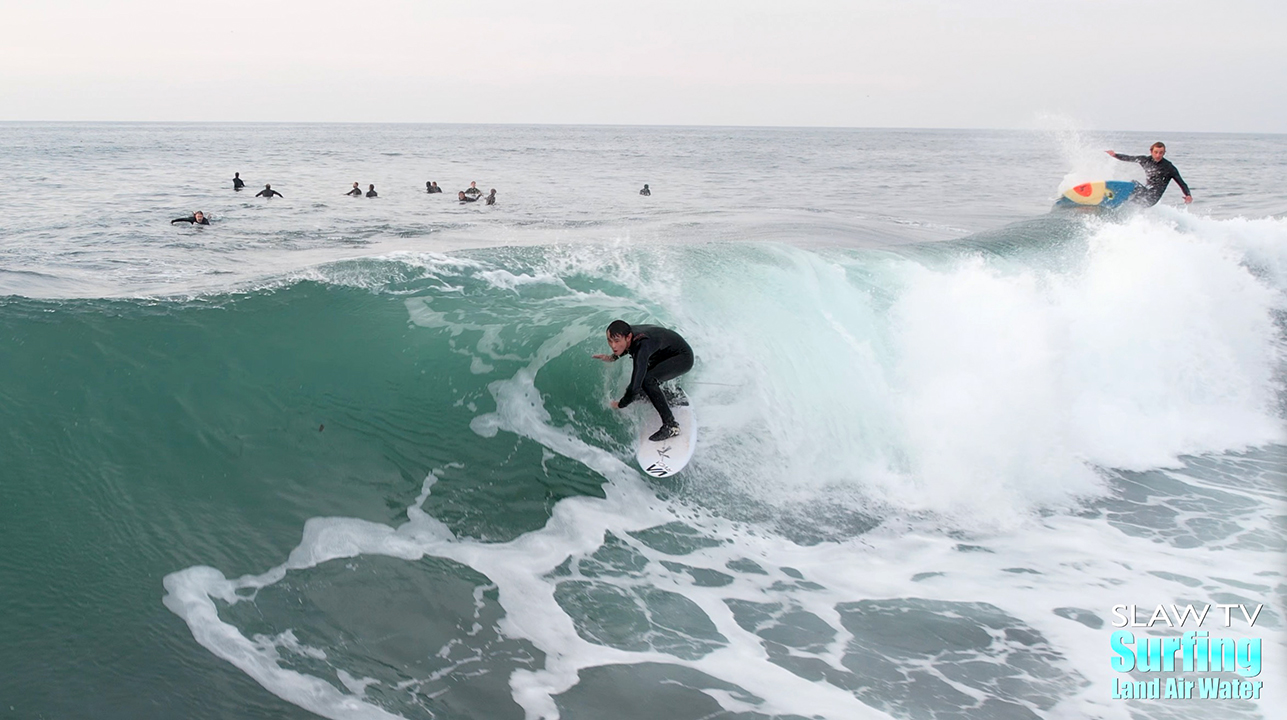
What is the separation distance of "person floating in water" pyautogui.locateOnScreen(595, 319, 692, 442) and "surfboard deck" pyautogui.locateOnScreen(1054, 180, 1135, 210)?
13062mm

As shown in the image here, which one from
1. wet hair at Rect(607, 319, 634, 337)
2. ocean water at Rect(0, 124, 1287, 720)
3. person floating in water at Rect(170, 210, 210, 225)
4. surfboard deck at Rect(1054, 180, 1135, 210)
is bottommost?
ocean water at Rect(0, 124, 1287, 720)

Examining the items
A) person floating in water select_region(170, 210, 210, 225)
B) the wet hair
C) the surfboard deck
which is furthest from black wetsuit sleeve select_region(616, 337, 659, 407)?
person floating in water select_region(170, 210, 210, 225)

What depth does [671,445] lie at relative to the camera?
24.5ft

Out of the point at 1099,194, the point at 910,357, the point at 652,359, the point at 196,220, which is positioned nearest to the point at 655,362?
the point at 652,359

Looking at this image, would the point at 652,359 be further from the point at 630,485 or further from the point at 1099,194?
the point at 1099,194

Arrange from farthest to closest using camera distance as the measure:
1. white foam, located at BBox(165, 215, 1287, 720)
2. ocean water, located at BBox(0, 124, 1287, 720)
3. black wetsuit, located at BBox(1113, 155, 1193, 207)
A: black wetsuit, located at BBox(1113, 155, 1193, 207) < white foam, located at BBox(165, 215, 1287, 720) < ocean water, located at BBox(0, 124, 1287, 720)

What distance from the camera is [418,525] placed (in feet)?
21.4

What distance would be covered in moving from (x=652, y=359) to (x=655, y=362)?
0.14ft

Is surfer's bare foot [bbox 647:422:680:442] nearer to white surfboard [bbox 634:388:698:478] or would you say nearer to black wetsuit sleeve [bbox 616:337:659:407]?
white surfboard [bbox 634:388:698:478]

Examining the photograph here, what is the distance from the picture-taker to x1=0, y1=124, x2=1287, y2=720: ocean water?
200 inches

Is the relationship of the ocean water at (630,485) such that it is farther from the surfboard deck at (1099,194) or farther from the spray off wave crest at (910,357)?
the surfboard deck at (1099,194)

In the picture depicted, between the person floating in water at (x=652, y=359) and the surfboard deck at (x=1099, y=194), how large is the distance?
1306 centimetres

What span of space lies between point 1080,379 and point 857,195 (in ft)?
69.4

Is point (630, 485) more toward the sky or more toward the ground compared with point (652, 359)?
more toward the ground
